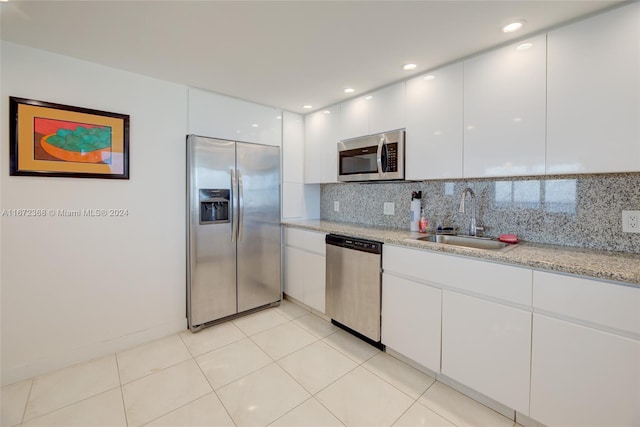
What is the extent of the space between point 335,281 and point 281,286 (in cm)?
94

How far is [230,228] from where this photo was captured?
2.69 metres

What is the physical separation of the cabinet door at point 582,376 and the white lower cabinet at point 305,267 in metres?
1.69

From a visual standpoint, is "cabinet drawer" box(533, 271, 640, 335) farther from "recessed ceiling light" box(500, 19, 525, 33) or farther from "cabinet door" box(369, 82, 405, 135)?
"cabinet door" box(369, 82, 405, 135)

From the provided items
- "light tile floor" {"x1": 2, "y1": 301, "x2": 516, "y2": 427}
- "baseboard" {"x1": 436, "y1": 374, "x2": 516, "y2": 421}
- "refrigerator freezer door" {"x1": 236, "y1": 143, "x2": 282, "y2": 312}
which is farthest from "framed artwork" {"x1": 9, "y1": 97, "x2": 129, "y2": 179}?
"baseboard" {"x1": 436, "y1": 374, "x2": 516, "y2": 421}

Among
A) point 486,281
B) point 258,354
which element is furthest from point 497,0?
point 258,354

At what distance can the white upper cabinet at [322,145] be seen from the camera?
3014 mm

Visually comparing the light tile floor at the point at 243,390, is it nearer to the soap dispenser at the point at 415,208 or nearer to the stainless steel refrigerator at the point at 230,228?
the stainless steel refrigerator at the point at 230,228

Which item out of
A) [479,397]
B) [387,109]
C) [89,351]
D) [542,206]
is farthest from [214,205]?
[542,206]

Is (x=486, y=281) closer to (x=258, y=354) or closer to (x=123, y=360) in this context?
(x=258, y=354)

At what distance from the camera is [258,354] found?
223 cm

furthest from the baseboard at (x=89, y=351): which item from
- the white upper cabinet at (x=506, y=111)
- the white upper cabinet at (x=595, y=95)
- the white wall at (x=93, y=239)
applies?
the white upper cabinet at (x=595, y=95)

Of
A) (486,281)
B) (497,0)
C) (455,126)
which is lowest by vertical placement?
Result: (486,281)

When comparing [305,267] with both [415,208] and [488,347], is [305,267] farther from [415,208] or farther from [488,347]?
[488,347]

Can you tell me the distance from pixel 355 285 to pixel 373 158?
1144 mm
